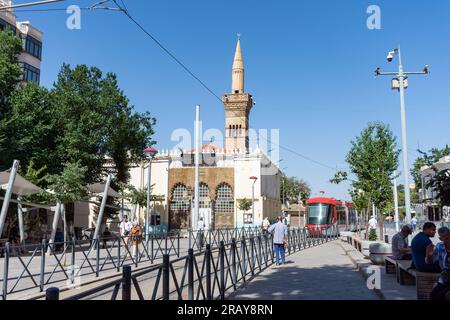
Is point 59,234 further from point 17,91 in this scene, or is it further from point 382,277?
point 382,277

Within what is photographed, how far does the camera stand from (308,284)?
34.0 ft

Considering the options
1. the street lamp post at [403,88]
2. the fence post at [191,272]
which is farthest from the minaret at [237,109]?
the fence post at [191,272]

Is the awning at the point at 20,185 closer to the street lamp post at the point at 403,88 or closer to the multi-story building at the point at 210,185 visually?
the street lamp post at the point at 403,88

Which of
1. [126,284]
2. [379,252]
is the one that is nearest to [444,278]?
[126,284]

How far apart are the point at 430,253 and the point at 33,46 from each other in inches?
1416

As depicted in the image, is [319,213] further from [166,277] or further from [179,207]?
[166,277]

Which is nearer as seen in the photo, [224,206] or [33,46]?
[33,46]

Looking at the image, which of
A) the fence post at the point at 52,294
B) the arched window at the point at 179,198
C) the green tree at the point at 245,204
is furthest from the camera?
the arched window at the point at 179,198

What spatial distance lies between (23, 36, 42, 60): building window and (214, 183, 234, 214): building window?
2277cm

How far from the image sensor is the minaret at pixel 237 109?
235ft

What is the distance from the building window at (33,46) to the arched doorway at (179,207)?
20.3 metres

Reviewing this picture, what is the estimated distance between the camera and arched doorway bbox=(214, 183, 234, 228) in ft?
159

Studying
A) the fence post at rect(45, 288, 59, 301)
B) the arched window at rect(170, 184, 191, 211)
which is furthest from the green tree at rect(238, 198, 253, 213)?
the fence post at rect(45, 288, 59, 301)
